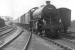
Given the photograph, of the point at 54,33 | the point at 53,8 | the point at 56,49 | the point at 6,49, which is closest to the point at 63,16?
the point at 53,8

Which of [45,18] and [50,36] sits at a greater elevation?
[45,18]

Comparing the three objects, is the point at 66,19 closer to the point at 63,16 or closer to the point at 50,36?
the point at 63,16

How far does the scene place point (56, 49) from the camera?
8.38m

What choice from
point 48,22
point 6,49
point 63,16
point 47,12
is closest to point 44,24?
point 48,22

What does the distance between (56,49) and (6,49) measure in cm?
342

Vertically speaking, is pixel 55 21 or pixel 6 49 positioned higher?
pixel 55 21

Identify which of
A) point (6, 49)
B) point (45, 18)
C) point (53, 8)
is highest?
point (53, 8)

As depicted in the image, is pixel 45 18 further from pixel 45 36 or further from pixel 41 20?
pixel 45 36

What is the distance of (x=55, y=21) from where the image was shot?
13828 mm

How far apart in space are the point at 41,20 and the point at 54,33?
214cm

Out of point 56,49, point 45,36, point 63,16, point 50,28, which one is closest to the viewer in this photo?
point 56,49

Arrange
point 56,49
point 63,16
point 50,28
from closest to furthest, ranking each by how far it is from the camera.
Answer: point 56,49
point 50,28
point 63,16

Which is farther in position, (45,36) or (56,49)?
(45,36)

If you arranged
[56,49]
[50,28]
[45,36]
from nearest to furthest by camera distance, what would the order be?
[56,49], [50,28], [45,36]
